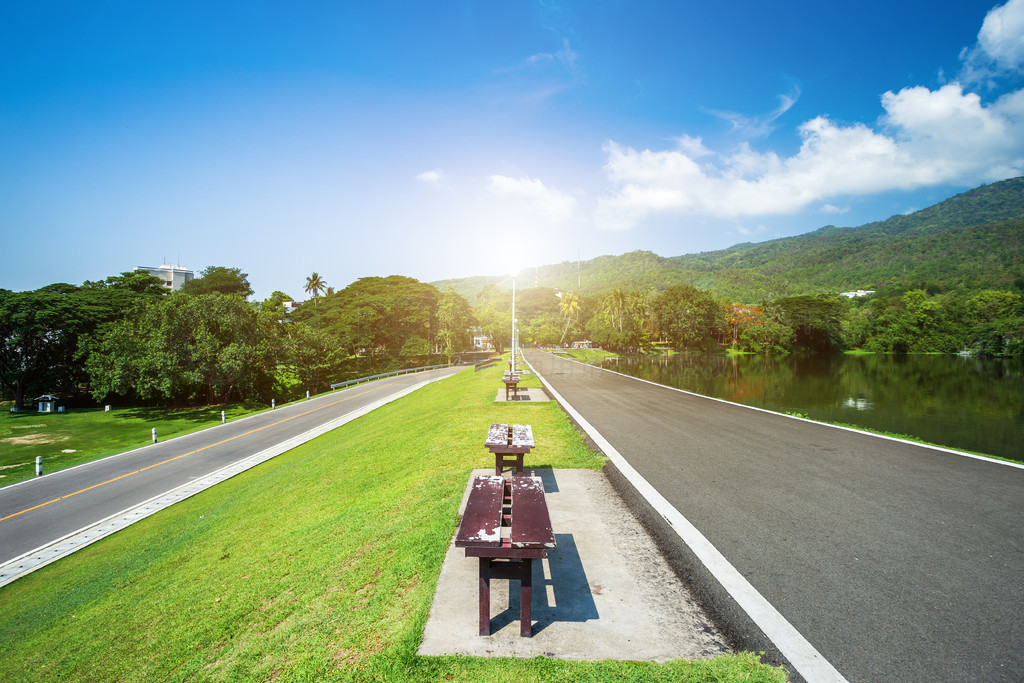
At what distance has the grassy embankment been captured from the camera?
3.34m

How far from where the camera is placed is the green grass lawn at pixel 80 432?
19.0 m

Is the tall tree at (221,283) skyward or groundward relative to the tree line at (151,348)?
skyward

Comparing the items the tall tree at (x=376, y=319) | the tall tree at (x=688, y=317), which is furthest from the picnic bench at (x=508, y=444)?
the tall tree at (x=688, y=317)

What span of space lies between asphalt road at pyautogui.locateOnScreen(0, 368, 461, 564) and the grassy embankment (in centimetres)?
271

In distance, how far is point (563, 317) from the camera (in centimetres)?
11506

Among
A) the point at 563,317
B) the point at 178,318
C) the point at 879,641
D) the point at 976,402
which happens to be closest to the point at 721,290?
the point at 563,317

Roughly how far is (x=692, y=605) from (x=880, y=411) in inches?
930

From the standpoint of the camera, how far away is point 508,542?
11.6ft

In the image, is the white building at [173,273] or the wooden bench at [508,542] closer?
the wooden bench at [508,542]

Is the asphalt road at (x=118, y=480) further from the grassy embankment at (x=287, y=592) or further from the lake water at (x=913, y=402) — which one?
the lake water at (x=913, y=402)

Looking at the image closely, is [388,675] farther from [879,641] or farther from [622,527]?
[879,641]

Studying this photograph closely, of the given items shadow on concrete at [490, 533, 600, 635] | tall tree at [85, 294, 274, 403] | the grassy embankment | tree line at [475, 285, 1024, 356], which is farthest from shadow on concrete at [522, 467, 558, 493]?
tree line at [475, 285, 1024, 356]

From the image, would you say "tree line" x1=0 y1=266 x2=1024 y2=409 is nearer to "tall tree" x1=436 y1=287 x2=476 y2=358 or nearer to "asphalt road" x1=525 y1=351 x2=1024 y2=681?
"tall tree" x1=436 y1=287 x2=476 y2=358

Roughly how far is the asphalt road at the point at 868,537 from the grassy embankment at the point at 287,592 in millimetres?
1146
